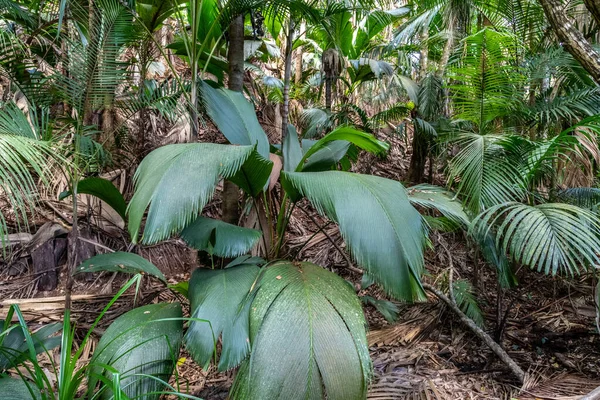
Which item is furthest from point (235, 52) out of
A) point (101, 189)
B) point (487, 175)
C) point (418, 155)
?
point (418, 155)

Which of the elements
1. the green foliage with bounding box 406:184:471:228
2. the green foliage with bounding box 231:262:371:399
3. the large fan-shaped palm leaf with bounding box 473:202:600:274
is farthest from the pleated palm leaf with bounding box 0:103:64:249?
the large fan-shaped palm leaf with bounding box 473:202:600:274

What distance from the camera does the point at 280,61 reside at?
615 centimetres

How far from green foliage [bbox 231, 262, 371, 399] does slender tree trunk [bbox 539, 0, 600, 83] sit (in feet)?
5.16

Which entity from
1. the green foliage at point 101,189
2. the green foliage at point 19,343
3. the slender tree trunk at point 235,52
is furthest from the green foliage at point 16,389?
the slender tree trunk at point 235,52

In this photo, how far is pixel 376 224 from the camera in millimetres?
1186

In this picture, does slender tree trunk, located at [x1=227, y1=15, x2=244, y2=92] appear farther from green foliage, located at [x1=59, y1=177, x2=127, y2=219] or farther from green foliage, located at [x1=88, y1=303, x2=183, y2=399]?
green foliage, located at [x1=88, y1=303, x2=183, y2=399]

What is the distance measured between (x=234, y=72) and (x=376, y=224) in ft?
5.09

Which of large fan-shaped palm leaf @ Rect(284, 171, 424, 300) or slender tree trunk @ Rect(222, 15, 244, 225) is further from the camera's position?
slender tree trunk @ Rect(222, 15, 244, 225)

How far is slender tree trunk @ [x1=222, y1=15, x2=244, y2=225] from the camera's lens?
7.52 feet

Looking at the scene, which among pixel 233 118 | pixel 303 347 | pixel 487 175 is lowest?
pixel 303 347

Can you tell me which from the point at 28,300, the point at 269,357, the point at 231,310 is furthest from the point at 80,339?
the point at 269,357

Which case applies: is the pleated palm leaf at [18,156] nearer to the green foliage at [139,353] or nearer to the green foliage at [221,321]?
the green foliage at [139,353]

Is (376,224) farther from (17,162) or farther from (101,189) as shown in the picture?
(101,189)

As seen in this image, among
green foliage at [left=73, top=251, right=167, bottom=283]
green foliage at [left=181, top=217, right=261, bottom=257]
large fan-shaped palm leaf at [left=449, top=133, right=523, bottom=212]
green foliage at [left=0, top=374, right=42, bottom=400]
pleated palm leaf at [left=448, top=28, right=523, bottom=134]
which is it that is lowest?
→ green foliage at [left=0, top=374, right=42, bottom=400]
